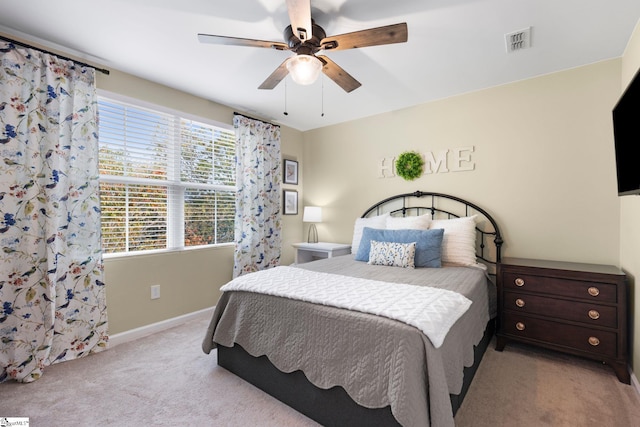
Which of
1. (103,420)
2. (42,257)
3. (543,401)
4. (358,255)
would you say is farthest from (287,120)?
(543,401)

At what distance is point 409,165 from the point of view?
3359mm

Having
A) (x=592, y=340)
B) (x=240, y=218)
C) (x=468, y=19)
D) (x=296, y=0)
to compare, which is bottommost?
(x=592, y=340)

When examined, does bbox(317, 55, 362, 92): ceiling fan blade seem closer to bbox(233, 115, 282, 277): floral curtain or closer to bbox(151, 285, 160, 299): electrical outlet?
bbox(233, 115, 282, 277): floral curtain

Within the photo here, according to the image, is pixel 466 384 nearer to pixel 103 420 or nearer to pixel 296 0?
pixel 103 420

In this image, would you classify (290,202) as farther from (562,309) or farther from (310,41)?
(562,309)

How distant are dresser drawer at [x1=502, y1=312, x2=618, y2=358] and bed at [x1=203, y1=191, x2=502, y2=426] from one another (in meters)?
0.22

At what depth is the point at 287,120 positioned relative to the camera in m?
4.00

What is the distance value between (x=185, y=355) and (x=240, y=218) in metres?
1.57

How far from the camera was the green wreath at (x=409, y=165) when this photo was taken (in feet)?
10.9

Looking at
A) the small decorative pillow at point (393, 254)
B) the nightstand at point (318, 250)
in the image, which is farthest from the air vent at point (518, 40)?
the nightstand at point (318, 250)

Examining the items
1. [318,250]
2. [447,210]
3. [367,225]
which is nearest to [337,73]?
[367,225]

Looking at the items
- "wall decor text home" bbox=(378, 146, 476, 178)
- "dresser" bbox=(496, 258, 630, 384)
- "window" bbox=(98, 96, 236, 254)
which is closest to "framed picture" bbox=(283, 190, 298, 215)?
"window" bbox=(98, 96, 236, 254)

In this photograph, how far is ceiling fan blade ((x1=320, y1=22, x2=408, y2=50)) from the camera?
1553 millimetres

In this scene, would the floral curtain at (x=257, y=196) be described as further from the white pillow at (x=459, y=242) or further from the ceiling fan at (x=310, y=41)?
the white pillow at (x=459, y=242)
